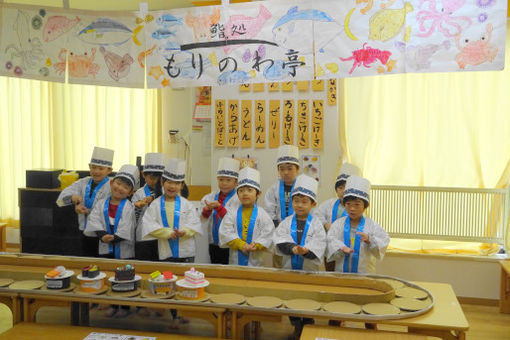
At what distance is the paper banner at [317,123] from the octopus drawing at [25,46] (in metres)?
2.34

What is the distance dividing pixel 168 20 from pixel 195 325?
2.22 meters

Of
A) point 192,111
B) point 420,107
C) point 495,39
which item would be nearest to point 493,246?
point 420,107

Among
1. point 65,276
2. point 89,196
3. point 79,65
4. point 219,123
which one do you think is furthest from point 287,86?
point 65,276

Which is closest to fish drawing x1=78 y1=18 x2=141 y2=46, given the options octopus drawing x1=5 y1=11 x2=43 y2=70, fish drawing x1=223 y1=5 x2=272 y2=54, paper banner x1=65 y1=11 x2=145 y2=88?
paper banner x1=65 y1=11 x2=145 y2=88

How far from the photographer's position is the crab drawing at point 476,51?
9.09 ft

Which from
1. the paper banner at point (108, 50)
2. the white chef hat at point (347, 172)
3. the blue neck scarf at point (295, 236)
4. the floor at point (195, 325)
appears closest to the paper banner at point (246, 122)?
the white chef hat at point (347, 172)

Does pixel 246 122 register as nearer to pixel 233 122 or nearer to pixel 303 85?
pixel 233 122

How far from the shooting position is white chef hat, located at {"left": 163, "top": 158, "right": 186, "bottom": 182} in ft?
11.8

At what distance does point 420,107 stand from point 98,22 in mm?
3001

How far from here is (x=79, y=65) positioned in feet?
11.5

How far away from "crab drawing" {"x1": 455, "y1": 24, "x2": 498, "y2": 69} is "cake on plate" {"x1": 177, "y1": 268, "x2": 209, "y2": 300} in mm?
1890

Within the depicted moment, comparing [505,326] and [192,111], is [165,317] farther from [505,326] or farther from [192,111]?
[505,326]

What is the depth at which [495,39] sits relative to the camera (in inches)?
109

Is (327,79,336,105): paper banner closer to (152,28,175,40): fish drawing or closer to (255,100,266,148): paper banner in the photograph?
(255,100,266,148): paper banner
